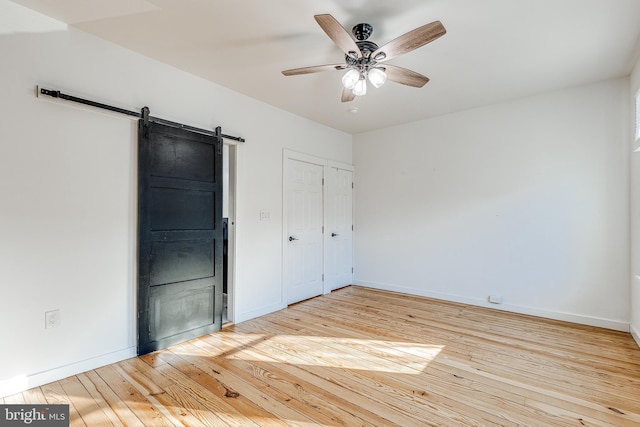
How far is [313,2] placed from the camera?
2.12 metres

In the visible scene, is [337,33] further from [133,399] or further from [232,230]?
[133,399]

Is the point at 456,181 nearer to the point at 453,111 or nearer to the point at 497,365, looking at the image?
the point at 453,111

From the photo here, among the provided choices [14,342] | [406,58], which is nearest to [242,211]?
[14,342]

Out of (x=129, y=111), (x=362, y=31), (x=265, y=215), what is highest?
(x=362, y=31)

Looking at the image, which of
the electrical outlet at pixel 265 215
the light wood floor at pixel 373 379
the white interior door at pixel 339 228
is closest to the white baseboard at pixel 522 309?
the light wood floor at pixel 373 379

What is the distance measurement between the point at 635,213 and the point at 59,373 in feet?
17.2

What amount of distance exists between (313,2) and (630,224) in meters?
3.81

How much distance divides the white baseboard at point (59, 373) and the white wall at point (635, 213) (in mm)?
4703

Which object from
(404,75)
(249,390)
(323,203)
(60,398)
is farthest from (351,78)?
(60,398)

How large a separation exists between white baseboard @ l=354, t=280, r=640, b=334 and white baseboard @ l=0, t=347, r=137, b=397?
3.68m

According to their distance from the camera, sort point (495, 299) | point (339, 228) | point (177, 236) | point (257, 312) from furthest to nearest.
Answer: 1. point (339, 228)
2. point (495, 299)
3. point (257, 312)
4. point (177, 236)

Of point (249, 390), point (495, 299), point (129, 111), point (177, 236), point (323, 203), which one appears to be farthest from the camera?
point (323, 203)

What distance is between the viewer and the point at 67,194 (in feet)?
7.75

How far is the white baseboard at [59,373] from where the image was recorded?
2.10 meters
